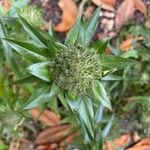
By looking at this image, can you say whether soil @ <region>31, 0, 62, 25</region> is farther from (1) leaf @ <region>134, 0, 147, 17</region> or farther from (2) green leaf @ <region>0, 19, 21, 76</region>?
(2) green leaf @ <region>0, 19, 21, 76</region>

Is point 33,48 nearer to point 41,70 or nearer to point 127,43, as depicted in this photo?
point 41,70

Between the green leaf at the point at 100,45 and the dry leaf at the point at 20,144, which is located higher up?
the green leaf at the point at 100,45

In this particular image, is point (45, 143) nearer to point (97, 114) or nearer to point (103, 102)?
point (97, 114)

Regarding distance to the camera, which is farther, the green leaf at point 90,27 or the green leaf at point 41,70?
the green leaf at point 90,27

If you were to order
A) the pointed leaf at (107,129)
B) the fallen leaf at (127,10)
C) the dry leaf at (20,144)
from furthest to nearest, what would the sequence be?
1. the fallen leaf at (127,10)
2. the dry leaf at (20,144)
3. the pointed leaf at (107,129)

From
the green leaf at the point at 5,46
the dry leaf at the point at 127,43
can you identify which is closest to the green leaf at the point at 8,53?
the green leaf at the point at 5,46

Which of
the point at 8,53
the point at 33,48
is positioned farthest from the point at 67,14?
the point at 33,48

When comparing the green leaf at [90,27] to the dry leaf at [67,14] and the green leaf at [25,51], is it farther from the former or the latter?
the dry leaf at [67,14]

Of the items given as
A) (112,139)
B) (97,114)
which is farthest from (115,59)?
(112,139)

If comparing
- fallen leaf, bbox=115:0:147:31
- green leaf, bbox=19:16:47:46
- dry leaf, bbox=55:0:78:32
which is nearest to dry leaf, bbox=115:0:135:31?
fallen leaf, bbox=115:0:147:31
